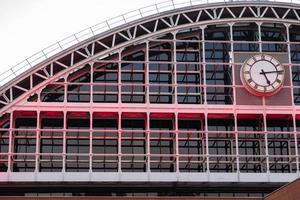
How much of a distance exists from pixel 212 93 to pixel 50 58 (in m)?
10.9

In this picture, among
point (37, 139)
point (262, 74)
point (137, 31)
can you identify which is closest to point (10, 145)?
point (37, 139)

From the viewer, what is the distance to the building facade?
164ft

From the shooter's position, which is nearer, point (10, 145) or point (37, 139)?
point (10, 145)

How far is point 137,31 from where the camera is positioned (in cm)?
5316

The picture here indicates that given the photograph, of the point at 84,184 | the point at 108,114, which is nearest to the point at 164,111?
the point at 108,114

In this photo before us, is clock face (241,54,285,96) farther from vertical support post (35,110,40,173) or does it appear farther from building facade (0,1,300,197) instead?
vertical support post (35,110,40,173)

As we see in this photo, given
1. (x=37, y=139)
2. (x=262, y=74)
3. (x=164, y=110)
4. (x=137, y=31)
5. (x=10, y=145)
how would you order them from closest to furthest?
(x=10, y=145)
(x=37, y=139)
(x=164, y=110)
(x=262, y=74)
(x=137, y=31)

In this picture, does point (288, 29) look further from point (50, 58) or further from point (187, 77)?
point (50, 58)

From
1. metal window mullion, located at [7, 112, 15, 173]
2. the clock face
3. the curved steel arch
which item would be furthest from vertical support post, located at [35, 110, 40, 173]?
the clock face

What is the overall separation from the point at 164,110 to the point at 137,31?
5912mm

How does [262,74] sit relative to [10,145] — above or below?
above

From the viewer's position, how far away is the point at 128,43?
52062mm

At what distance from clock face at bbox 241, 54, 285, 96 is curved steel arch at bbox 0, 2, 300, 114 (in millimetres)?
3029

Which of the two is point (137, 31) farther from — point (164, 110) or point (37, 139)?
point (37, 139)
